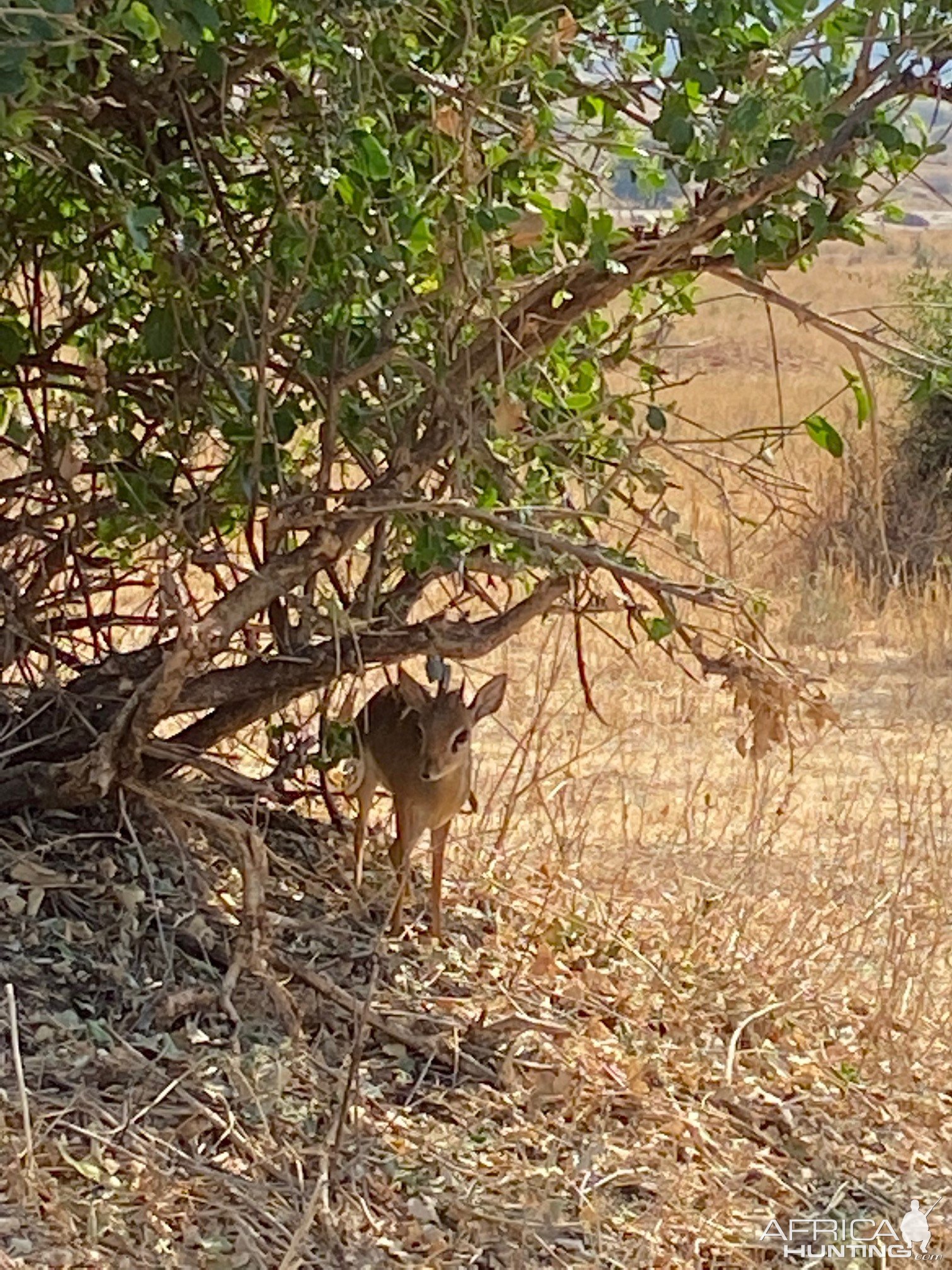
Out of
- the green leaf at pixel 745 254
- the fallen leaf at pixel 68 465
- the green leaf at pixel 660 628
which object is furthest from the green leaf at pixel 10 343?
the green leaf at pixel 745 254

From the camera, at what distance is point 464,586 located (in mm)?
4707

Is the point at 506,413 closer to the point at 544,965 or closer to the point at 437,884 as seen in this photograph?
the point at 437,884

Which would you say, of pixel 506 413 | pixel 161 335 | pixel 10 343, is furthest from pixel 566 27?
pixel 10 343

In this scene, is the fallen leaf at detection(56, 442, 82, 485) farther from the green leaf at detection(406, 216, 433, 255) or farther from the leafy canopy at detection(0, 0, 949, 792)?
the green leaf at detection(406, 216, 433, 255)

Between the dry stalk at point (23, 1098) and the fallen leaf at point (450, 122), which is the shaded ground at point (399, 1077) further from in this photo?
the fallen leaf at point (450, 122)

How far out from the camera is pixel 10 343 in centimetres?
405

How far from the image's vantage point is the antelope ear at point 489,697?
181 inches

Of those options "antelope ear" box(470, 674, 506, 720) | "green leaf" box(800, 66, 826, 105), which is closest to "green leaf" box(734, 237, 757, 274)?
"green leaf" box(800, 66, 826, 105)

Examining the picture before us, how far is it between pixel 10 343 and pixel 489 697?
1.42m

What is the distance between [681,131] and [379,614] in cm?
161

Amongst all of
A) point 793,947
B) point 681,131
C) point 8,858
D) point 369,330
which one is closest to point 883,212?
point 681,131

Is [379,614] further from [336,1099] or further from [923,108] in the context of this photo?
[923,108]

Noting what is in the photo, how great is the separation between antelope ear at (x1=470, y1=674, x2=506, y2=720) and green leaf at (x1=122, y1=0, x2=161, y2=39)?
2110mm

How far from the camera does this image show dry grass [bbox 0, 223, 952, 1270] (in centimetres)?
345
